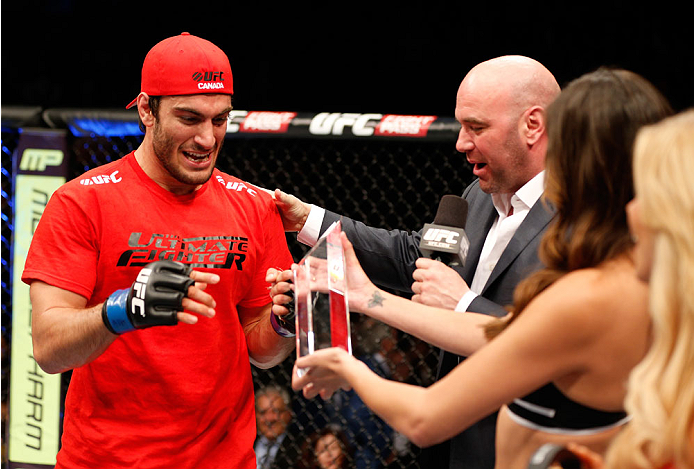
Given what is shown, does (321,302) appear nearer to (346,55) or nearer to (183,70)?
(183,70)

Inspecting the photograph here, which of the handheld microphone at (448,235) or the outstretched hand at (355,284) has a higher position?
the handheld microphone at (448,235)

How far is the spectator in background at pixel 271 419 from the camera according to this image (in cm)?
274

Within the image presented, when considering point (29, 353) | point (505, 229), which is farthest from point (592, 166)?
point (29, 353)

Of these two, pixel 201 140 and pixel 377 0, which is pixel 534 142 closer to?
pixel 201 140

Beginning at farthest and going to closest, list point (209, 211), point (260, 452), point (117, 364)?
point (260, 452) → point (209, 211) → point (117, 364)

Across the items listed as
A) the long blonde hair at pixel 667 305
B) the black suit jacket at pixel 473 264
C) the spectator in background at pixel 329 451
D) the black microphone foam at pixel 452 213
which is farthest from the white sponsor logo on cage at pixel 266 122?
the long blonde hair at pixel 667 305

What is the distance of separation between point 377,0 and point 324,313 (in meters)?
3.30

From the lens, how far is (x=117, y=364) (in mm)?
1601

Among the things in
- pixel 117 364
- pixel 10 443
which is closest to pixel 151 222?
pixel 117 364

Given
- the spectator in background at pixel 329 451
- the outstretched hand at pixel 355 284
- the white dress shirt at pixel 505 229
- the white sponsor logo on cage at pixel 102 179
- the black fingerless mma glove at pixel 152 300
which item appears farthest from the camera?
the spectator in background at pixel 329 451

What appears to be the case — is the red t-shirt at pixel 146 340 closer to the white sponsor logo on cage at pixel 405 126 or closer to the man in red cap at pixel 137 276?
the man in red cap at pixel 137 276

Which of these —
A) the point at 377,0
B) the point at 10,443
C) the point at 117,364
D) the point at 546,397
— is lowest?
the point at 10,443

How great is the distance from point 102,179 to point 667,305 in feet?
3.92

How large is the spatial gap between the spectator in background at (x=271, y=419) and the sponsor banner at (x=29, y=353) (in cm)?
Answer: 74
